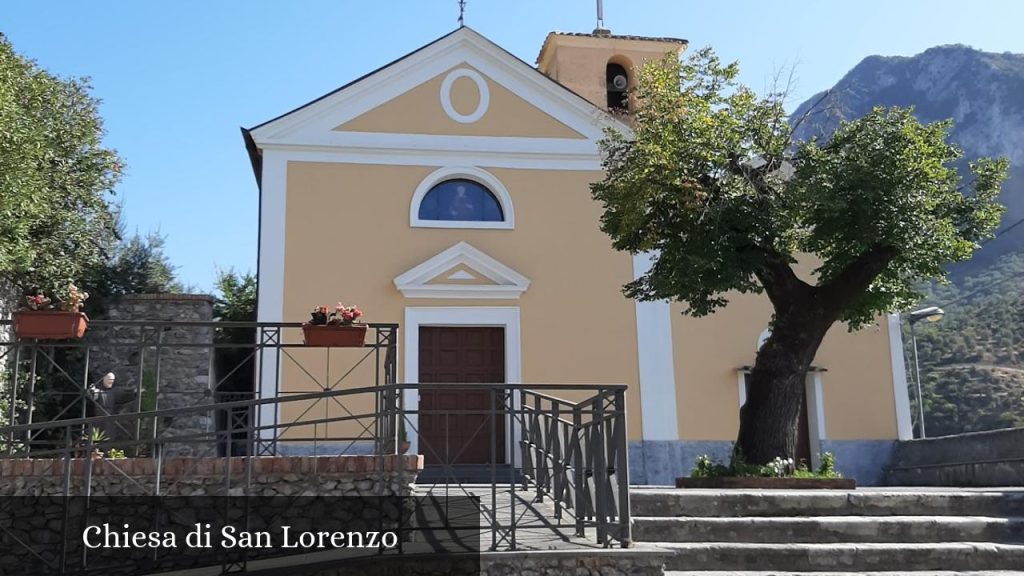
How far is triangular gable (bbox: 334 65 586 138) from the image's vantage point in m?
15.0

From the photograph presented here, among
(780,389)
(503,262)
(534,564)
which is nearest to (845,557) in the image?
(534,564)

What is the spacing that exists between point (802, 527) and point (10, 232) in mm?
10235

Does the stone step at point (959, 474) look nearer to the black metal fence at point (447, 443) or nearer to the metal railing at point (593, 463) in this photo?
the black metal fence at point (447, 443)

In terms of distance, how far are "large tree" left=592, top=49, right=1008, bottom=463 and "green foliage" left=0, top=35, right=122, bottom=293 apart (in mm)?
7405

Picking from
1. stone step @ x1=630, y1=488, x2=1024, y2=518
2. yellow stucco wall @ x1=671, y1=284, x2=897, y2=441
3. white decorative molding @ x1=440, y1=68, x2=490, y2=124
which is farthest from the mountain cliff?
white decorative molding @ x1=440, y1=68, x2=490, y2=124

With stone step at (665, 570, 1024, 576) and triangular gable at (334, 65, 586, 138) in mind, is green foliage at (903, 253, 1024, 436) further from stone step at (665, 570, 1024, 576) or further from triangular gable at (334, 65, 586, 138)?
stone step at (665, 570, 1024, 576)

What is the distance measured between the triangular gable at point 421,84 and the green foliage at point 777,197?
141 inches

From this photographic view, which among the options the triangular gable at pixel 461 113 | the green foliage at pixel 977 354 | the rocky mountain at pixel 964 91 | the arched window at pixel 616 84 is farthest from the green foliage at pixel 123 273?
the rocky mountain at pixel 964 91

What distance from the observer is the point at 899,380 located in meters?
15.3

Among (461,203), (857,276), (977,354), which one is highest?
(461,203)

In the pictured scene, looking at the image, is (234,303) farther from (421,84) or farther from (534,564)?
(534,564)

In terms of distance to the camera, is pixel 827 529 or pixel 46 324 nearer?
pixel 827 529

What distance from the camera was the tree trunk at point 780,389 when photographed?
1041cm

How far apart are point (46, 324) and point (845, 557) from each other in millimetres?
7321
